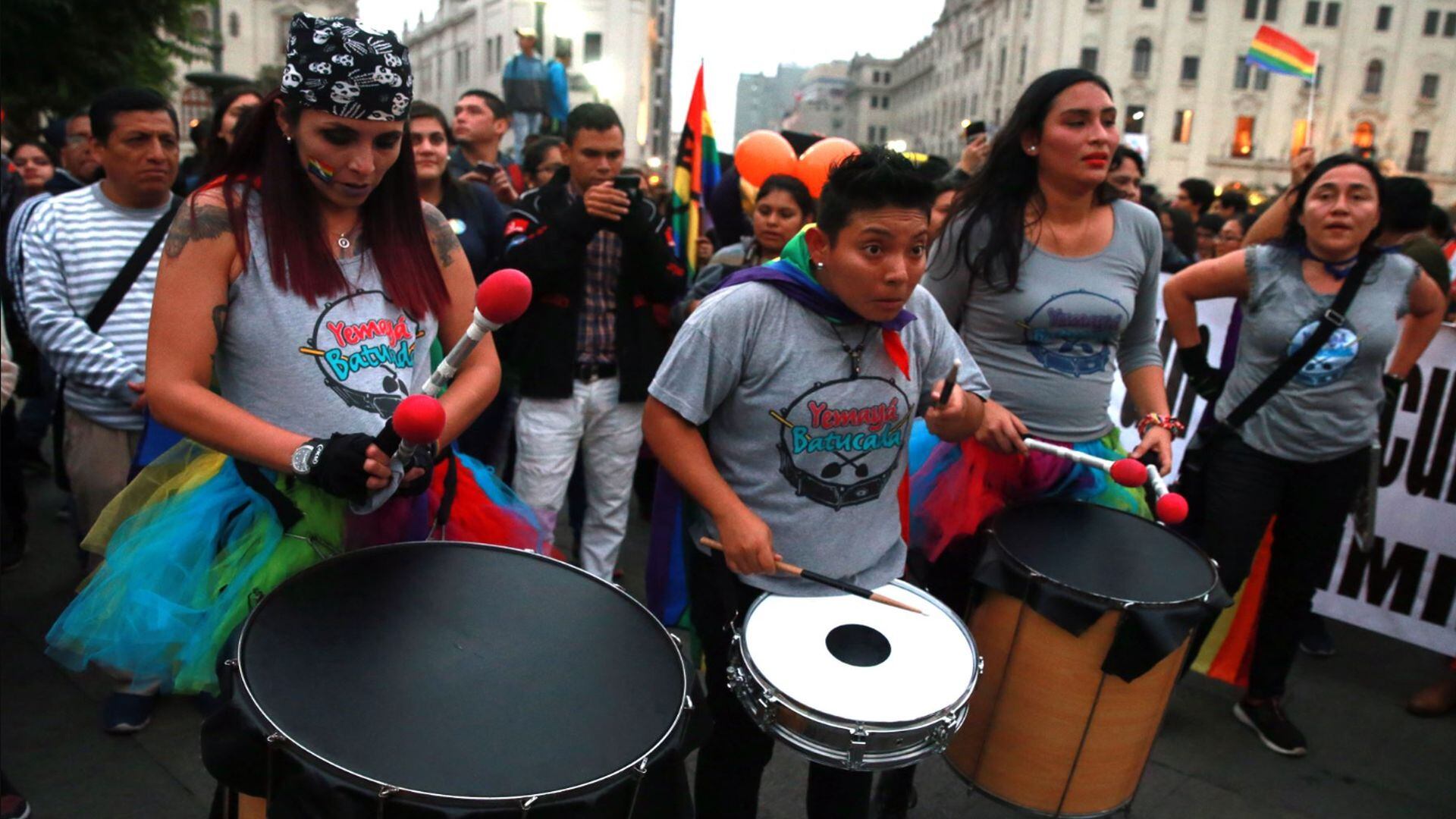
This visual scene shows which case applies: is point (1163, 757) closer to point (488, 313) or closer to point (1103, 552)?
point (1103, 552)

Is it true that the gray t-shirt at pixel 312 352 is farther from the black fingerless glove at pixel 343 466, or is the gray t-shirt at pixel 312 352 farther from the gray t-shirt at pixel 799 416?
the gray t-shirt at pixel 799 416

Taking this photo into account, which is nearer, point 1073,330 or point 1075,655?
point 1075,655

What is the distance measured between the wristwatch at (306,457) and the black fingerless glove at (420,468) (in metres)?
0.17

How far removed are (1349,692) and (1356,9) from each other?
231 feet

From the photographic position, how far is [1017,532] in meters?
2.58

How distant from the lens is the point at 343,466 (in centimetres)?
164

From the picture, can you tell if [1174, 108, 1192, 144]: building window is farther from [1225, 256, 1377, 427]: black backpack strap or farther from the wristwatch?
the wristwatch

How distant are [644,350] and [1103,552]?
223 cm

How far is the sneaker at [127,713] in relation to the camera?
3.33 metres

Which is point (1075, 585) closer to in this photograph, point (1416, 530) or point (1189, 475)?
point (1189, 475)

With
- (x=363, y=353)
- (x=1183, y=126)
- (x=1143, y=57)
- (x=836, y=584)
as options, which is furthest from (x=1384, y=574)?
(x=1143, y=57)

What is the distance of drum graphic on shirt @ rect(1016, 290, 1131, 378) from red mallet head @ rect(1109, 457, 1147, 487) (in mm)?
642

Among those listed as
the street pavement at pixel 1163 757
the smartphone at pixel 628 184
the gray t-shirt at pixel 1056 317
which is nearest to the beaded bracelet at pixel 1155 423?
the gray t-shirt at pixel 1056 317

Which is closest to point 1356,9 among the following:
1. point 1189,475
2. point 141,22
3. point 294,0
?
point 294,0
